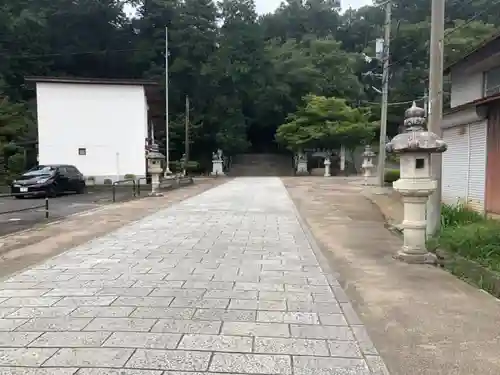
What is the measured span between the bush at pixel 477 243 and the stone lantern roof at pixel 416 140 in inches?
63.9

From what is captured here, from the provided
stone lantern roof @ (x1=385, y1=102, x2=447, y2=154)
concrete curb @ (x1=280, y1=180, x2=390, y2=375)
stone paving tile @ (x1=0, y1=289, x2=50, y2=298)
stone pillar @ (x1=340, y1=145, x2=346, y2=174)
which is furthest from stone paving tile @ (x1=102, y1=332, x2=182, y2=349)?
stone pillar @ (x1=340, y1=145, x2=346, y2=174)

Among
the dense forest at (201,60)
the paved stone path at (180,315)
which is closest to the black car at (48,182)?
the paved stone path at (180,315)

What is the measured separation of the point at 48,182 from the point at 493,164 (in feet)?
56.2

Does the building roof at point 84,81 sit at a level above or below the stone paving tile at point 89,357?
above

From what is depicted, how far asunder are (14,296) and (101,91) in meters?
26.0

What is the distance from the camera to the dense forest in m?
44.5

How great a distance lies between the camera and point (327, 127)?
42.5 meters

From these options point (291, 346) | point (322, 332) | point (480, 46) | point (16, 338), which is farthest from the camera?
point (480, 46)

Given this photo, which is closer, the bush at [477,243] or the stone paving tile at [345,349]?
the stone paving tile at [345,349]

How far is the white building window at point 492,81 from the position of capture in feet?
48.5

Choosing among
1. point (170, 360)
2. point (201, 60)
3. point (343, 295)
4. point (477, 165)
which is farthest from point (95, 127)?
point (170, 360)

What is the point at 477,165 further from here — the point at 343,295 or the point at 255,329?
the point at 255,329

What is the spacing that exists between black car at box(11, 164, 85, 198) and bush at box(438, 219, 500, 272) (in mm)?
16003

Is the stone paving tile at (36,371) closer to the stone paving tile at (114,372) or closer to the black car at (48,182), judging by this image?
the stone paving tile at (114,372)
